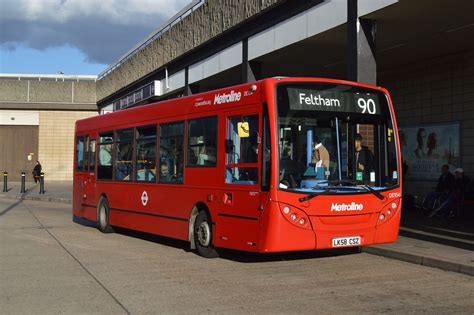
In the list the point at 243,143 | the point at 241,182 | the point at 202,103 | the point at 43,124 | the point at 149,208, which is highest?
the point at 43,124

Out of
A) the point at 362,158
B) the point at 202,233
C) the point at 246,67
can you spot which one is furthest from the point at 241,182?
the point at 246,67

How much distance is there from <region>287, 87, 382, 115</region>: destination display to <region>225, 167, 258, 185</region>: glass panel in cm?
114

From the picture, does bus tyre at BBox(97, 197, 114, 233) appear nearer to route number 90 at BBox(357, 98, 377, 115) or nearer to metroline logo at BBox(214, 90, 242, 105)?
metroline logo at BBox(214, 90, 242, 105)

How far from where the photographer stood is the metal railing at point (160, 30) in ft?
65.5

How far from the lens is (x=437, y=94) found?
17.1 m

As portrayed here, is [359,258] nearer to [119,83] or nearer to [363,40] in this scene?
[363,40]

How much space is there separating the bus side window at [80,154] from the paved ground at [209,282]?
3.81 metres

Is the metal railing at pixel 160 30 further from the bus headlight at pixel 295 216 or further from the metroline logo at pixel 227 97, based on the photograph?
the bus headlight at pixel 295 216

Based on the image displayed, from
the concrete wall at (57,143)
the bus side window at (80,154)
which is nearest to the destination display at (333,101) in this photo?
the bus side window at (80,154)

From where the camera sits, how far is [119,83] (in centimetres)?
3033

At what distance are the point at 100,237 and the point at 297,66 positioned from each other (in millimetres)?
8873

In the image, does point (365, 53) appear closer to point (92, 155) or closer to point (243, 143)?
point (243, 143)

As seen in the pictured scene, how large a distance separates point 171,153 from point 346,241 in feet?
12.5

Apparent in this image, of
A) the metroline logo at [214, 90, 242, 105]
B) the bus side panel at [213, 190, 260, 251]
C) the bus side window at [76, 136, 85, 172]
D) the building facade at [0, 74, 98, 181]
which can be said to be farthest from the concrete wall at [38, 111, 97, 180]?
the bus side panel at [213, 190, 260, 251]
